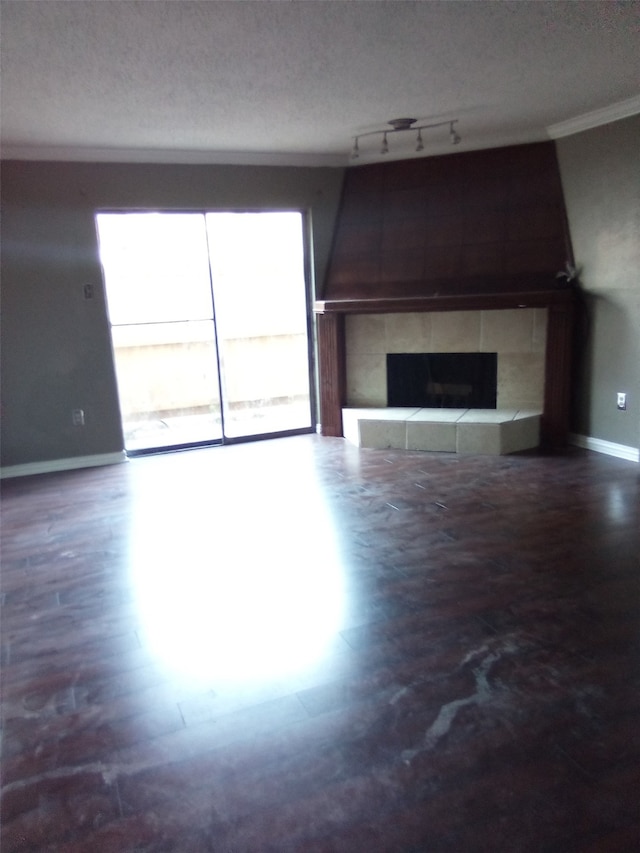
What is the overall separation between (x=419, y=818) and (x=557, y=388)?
3.73 m

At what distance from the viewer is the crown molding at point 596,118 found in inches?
149

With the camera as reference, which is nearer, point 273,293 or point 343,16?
point 343,16

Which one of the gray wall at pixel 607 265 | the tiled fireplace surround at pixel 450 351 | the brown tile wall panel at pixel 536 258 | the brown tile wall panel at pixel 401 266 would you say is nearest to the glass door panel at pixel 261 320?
the tiled fireplace surround at pixel 450 351

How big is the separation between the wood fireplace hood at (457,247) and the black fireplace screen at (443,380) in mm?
488

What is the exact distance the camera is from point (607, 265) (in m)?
4.24

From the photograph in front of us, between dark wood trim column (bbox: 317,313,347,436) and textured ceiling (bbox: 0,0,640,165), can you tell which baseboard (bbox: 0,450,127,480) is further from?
textured ceiling (bbox: 0,0,640,165)

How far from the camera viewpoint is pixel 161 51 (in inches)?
103

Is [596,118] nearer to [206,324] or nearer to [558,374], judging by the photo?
[558,374]

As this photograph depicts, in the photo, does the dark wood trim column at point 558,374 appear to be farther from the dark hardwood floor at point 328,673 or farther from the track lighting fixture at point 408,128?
the track lighting fixture at point 408,128

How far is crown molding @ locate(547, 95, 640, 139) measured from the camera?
378 centimetres

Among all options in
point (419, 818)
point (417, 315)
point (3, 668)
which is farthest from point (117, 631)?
point (417, 315)

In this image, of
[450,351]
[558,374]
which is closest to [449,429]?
[450,351]

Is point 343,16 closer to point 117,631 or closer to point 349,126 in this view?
point 349,126

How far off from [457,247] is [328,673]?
12.2 ft
